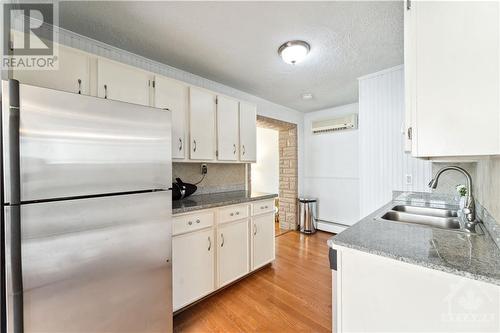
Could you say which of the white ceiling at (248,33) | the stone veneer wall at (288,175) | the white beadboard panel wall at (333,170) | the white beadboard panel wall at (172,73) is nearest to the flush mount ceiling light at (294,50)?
the white ceiling at (248,33)

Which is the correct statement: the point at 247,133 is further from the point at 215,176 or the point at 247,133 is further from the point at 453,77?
the point at 453,77

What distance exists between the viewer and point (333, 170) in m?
4.04

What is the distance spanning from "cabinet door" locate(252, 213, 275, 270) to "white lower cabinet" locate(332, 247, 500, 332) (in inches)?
54.3

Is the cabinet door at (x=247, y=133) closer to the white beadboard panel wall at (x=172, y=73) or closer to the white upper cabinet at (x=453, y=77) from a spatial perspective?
the white beadboard panel wall at (x=172, y=73)

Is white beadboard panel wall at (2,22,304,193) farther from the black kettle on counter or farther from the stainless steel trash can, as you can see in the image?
the black kettle on counter

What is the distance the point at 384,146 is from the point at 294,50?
5.14 ft

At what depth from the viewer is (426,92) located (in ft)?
2.99

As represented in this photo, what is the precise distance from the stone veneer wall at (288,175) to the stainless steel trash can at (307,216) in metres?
0.18

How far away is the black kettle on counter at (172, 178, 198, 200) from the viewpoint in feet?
6.89

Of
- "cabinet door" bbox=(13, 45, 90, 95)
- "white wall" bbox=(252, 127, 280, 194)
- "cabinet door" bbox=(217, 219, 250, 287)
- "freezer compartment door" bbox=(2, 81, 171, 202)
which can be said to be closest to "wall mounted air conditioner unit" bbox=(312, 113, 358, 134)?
"white wall" bbox=(252, 127, 280, 194)

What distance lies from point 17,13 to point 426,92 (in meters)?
2.56

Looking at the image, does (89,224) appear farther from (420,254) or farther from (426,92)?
(426,92)

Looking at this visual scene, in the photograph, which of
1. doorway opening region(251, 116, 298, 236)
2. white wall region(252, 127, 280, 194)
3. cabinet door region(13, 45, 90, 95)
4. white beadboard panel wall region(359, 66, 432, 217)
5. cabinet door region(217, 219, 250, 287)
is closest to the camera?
cabinet door region(13, 45, 90, 95)

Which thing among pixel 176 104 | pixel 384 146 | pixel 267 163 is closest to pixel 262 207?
pixel 176 104
